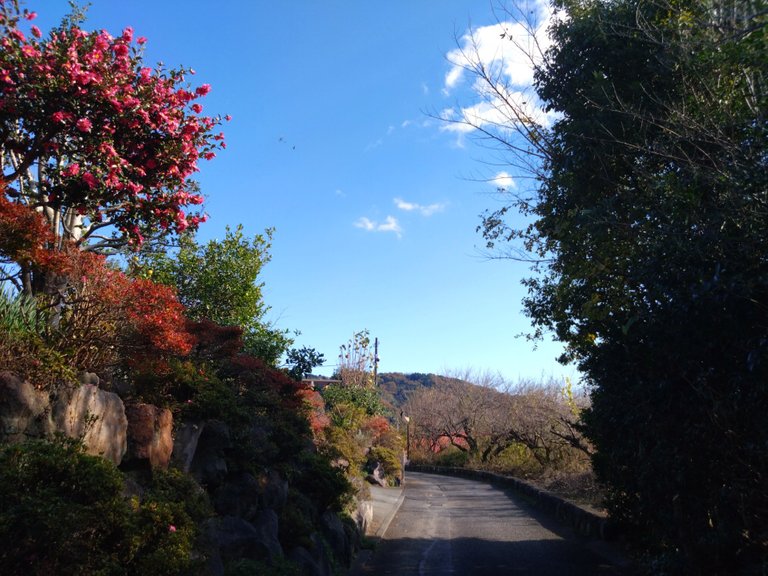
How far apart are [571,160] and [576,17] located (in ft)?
7.49

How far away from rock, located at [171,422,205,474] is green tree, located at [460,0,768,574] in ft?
15.7

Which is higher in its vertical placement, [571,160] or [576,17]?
[576,17]

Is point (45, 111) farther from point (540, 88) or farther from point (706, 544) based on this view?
point (706, 544)

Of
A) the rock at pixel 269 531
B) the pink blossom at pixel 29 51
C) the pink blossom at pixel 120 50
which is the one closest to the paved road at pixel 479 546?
the rock at pixel 269 531

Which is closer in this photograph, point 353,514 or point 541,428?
point 353,514

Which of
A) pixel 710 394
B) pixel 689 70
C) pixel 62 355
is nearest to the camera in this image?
pixel 62 355

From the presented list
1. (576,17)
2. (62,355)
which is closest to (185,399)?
(62,355)

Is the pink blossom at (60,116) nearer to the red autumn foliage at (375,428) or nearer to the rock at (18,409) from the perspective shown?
the rock at (18,409)

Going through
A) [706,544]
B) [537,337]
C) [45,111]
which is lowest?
[706,544]

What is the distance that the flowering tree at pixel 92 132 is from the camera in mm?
7133

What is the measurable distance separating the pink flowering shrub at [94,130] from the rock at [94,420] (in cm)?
294

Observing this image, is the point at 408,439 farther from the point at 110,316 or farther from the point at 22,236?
the point at 22,236

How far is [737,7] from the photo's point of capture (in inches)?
277

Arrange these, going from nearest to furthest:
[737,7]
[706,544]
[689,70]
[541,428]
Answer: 1. [706,544]
2. [737,7]
3. [689,70]
4. [541,428]
